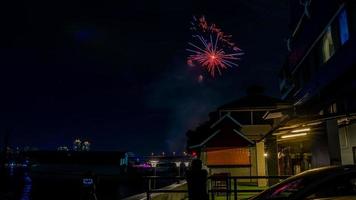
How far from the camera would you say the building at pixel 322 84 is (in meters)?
12.7

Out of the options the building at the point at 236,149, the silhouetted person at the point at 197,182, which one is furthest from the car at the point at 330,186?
the building at the point at 236,149

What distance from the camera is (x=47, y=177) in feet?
331

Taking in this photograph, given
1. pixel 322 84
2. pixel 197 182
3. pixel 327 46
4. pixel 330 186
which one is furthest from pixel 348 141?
pixel 330 186

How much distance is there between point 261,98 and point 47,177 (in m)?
77.7

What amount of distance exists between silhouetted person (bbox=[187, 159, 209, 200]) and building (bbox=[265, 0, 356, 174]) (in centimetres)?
360

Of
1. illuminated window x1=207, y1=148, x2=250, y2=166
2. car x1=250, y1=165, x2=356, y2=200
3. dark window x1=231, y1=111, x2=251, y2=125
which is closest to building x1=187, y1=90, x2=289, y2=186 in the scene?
illuminated window x1=207, y1=148, x2=250, y2=166

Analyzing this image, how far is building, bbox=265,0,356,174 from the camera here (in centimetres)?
1272

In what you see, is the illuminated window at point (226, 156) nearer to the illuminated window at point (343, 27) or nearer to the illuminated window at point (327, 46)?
the illuminated window at point (327, 46)

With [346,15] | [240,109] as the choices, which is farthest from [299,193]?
[240,109]

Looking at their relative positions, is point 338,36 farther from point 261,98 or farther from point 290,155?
point 261,98

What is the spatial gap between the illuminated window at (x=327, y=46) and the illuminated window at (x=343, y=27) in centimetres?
133

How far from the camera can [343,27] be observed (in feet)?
46.4

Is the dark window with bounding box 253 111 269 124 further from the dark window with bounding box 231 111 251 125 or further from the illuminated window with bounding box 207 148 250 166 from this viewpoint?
the illuminated window with bounding box 207 148 250 166

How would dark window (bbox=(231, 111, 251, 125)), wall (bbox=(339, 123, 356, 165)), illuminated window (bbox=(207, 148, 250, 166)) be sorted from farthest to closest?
dark window (bbox=(231, 111, 251, 125))
illuminated window (bbox=(207, 148, 250, 166))
wall (bbox=(339, 123, 356, 165))
